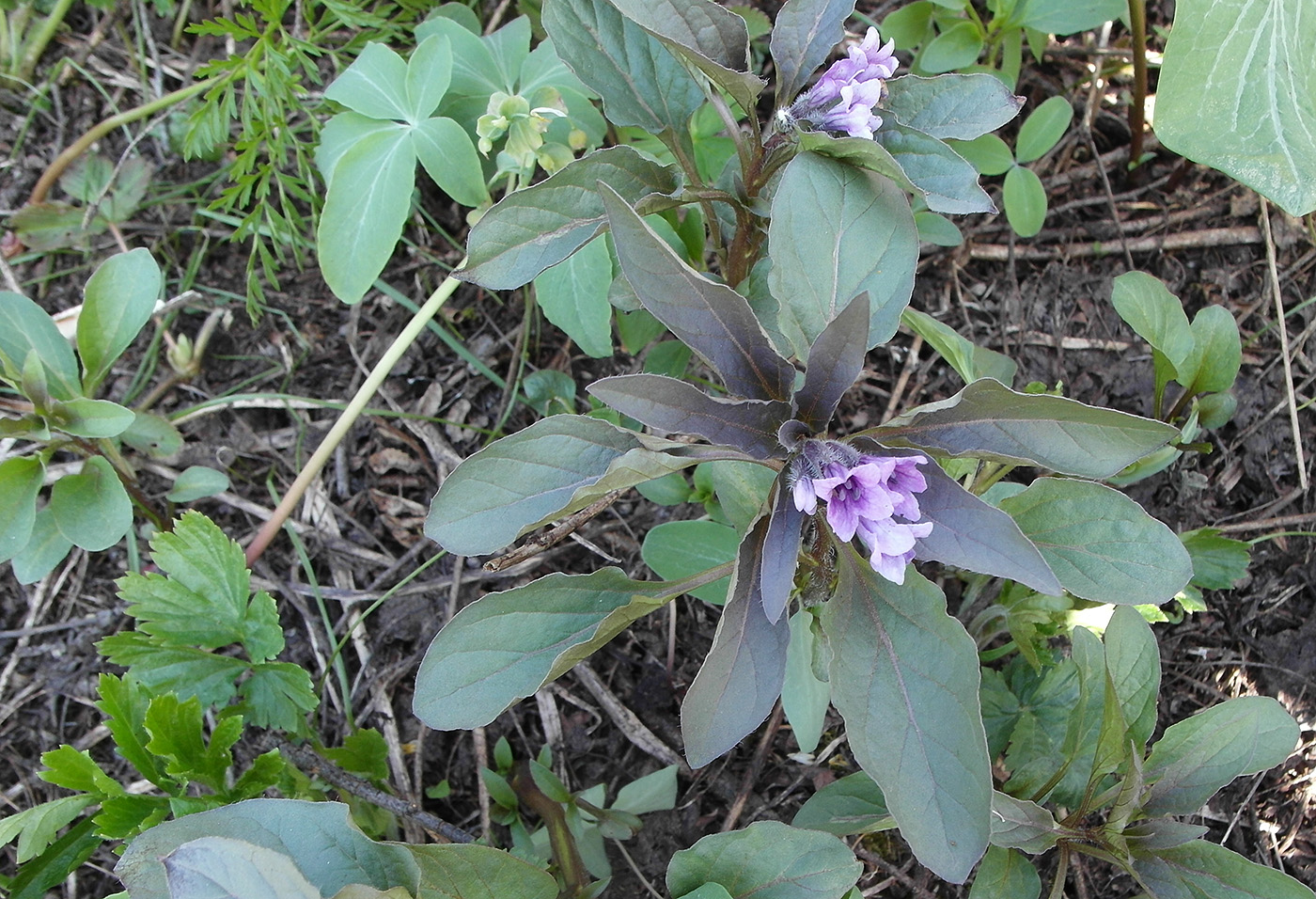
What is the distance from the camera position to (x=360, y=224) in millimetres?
2119

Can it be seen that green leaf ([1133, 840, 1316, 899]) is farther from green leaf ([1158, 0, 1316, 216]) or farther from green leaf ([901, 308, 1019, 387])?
green leaf ([1158, 0, 1316, 216])

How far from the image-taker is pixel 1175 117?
1.86m

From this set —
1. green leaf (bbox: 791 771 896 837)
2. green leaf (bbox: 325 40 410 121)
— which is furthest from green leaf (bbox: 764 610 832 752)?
green leaf (bbox: 325 40 410 121)

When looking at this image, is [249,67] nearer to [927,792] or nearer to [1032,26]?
[1032,26]

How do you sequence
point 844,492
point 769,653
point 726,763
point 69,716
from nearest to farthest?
point 844,492, point 769,653, point 726,763, point 69,716

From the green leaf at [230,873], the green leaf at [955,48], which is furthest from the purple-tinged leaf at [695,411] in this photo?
the green leaf at [955,48]

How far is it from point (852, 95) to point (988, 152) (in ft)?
3.23

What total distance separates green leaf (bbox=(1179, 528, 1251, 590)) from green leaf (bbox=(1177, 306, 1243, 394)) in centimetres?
35

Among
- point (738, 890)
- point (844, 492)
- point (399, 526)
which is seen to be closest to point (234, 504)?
point (399, 526)

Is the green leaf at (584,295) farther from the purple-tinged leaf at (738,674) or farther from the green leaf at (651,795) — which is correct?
the green leaf at (651,795)

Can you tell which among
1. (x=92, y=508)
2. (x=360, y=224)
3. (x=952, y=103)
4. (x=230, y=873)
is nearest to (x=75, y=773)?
(x=92, y=508)

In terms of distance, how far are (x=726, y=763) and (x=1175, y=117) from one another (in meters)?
1.70

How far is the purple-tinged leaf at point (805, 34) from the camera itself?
5.13 feet

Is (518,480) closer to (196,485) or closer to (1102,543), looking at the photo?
(1102,543)
